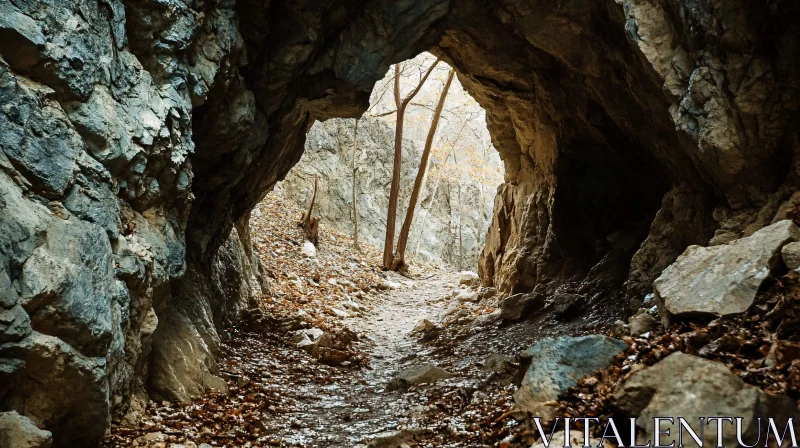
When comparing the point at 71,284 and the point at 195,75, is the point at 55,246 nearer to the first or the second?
the point at 71,284

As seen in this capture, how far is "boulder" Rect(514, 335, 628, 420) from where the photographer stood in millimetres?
5305

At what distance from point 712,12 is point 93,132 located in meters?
6.99

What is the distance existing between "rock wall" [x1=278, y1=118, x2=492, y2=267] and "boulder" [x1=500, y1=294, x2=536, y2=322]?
1486 centimetres

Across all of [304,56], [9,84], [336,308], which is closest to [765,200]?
[304,56]

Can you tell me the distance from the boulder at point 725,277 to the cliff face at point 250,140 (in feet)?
4.99

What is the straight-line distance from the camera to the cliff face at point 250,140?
Answer: 15.8 ft

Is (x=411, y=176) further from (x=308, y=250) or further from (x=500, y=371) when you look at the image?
(x=500, y=371)

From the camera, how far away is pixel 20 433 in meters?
4.21

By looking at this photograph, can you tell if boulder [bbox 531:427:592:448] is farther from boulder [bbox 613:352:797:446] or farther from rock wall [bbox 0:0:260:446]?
rock wall [bbox 0:0:260:446]

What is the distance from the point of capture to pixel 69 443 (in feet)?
16.5

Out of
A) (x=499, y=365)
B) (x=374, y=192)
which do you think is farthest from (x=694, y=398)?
(x=374, y=192)

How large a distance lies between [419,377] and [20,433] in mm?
4975

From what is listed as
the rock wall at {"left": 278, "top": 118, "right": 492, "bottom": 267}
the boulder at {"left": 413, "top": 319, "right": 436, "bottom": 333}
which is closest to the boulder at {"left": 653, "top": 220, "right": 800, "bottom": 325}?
the boulder at {"left": 413, "top": 319, "right": 436, "bottom": 333}

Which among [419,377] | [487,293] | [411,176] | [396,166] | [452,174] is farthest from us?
[411,176]
